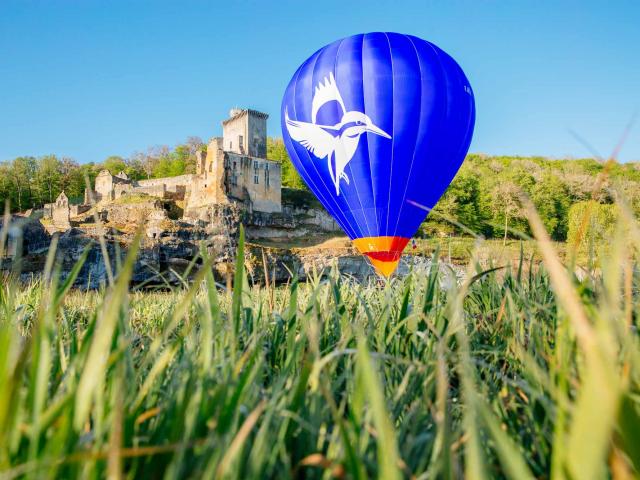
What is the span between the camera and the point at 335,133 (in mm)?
7793

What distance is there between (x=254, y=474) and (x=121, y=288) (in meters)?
0.22

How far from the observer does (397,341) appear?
1.11 metres

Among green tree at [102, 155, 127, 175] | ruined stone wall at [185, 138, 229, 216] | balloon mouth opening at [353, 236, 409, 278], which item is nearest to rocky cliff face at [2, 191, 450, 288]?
balloon mouth opening at [353, 236, 409, 278]

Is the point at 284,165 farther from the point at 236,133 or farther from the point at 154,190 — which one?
the point at 154,190

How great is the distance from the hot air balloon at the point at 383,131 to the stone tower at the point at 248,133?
81.8 feet

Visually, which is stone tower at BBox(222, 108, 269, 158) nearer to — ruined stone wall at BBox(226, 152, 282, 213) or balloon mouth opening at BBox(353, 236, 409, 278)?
ruined stone wall at BBox(226, 152, 282, 213)

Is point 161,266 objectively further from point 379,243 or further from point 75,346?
point 75,346

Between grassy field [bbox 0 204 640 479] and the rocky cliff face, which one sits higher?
grassy field [bbox 0 204 640 479]

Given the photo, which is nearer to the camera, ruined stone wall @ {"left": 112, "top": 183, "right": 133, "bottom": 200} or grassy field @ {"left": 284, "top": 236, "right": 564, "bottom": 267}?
grassy field @ {"left": 284, "top": 236, "right": 564, "bottom": 267}

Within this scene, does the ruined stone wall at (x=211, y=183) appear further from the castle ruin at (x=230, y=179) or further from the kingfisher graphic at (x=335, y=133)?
the kingfisher graphic at (x=335, y=133)

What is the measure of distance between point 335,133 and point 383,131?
Answer: 28.8 inches

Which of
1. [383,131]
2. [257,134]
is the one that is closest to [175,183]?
[257,134]

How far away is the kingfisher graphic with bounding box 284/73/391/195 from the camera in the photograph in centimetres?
770

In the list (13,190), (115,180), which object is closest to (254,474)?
(115,180)
